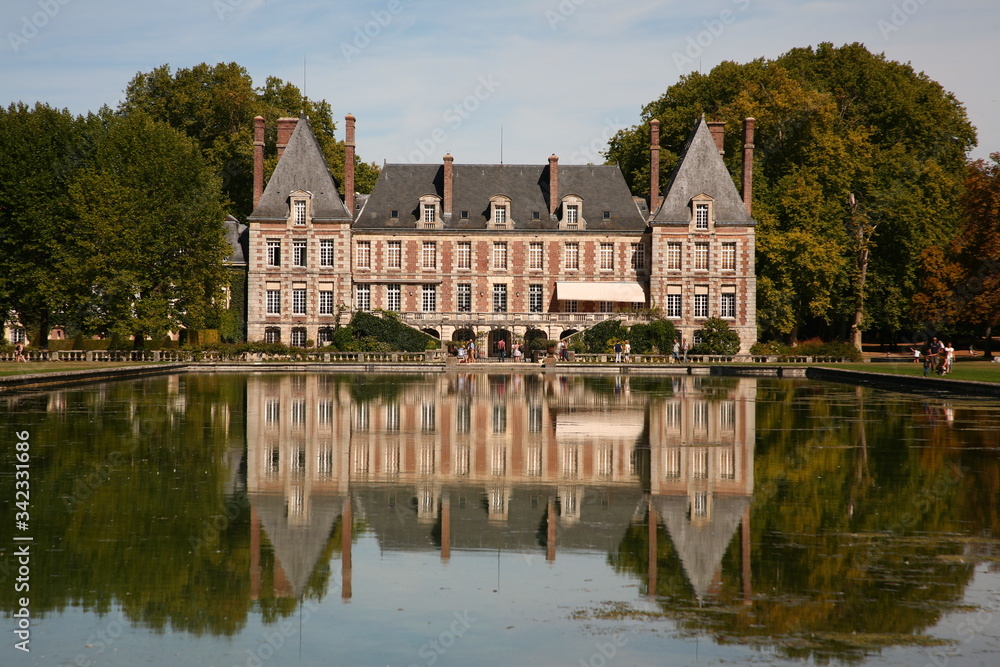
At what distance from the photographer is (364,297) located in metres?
58.6

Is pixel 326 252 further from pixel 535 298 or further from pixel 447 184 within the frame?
pixel 535 298

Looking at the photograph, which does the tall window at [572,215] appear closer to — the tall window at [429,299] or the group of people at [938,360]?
the tall window at [429,299]

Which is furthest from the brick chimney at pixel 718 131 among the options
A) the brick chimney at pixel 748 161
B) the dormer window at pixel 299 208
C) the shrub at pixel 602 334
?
the dormer window at pixel 299 208

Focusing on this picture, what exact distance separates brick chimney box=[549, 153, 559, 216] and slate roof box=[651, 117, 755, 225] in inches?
Result: 217

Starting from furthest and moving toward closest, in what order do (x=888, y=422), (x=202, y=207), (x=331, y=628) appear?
1. (x=202, y=207)
2. (x=888, y=422)
3. (x=331, y=628)

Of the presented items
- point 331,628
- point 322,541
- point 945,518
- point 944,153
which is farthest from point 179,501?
point 944,153

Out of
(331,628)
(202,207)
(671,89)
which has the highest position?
(671,89)

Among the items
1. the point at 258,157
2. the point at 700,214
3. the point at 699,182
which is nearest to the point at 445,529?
the point at 700,214

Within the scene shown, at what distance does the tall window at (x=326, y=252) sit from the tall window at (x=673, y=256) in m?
17.8

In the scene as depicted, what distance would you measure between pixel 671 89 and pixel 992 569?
5823 centimetres

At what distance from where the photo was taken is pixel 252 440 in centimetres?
1830

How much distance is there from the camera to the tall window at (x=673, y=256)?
57.9 m

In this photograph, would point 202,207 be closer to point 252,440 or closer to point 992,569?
point 252,440

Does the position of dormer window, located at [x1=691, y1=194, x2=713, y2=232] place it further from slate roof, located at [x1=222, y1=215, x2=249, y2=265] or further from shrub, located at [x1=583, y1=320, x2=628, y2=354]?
slate roof, located at [x1=222, y1=215, x2=249, y2=265]
